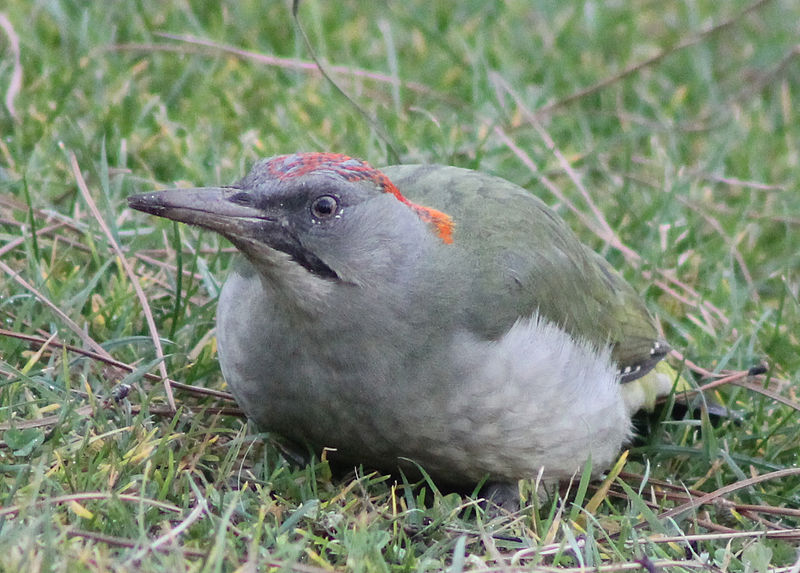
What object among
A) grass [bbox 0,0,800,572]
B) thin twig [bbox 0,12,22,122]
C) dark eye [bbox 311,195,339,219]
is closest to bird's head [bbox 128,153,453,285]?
dark eye [bbox 311,195,339,219]

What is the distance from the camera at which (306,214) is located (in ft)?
12.5

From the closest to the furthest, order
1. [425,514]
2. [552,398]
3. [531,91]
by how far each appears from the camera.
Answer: [425,514] → [552,398] → [531,91]

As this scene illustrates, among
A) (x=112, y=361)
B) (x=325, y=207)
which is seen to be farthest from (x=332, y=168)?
(x=112, y=361)

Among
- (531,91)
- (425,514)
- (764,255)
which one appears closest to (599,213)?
(764,255)

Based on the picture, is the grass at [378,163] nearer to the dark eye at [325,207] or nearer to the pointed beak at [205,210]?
the pointed beak at [205,210]

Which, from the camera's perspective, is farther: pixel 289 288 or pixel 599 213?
pixel 599 213

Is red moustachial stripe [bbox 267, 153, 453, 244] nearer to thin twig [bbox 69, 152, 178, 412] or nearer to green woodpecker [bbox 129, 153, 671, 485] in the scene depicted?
green woodpecker [bbox 129, 153, 671, 485]

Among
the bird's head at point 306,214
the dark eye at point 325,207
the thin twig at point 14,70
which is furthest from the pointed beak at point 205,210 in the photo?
the thin twig at point 14,70

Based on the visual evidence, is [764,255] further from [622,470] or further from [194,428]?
[194,428]

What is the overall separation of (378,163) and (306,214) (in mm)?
2350

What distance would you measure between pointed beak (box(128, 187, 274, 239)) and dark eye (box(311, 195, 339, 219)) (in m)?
0.16

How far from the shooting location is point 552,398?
4297mm

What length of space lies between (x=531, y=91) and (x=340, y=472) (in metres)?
A: 3.47

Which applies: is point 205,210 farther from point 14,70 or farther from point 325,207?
point 14,70
